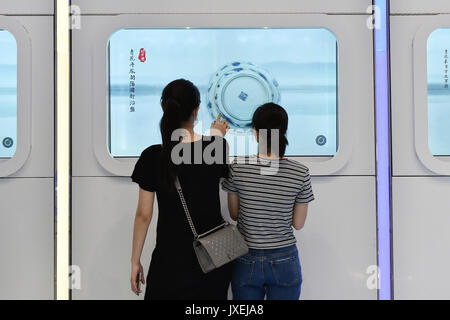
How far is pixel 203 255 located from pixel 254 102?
3.09 ft

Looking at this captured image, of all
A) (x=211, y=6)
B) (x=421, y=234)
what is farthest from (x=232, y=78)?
(x=421, y=234)

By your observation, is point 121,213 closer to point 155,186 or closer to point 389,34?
point 155,186

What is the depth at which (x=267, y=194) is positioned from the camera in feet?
5.66

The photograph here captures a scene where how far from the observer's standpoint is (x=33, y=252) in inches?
87.7

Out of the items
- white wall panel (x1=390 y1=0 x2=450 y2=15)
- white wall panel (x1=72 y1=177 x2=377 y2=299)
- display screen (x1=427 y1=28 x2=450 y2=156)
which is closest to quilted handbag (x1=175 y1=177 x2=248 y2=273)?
white wall panel (x1=72 y1=177 x2=377 y2=299)

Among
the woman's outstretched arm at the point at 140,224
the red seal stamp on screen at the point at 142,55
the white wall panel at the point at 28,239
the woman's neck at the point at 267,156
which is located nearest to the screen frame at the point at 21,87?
the white wall panel at the point at 28,239

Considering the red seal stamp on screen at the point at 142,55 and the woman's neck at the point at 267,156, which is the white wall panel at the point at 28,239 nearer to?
the red seal stamp on screen at the point at 142,55

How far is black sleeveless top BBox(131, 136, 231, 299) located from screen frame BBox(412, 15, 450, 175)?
45.0 inches

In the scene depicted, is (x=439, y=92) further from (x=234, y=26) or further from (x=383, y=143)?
(x=234, y=26)

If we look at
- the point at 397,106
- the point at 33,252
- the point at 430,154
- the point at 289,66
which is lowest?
the point at 33,252

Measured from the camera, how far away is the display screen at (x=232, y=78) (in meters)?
2.24

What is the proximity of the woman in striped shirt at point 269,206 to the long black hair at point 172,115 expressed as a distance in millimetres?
290

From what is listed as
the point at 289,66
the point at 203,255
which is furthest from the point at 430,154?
the point at 203,255
